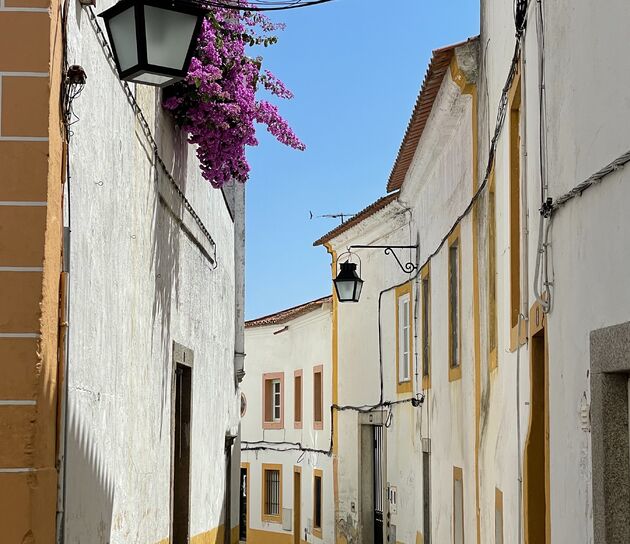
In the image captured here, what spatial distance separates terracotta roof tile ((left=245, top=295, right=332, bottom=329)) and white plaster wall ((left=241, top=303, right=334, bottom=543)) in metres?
0.15

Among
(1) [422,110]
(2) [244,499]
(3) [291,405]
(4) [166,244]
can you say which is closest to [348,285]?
(1) [422,110]

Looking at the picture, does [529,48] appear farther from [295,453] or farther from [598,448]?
[295,453]

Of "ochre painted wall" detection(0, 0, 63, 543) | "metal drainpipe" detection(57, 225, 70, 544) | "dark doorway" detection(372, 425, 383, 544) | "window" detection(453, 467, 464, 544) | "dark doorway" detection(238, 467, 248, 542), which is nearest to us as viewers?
"ochre painted wall" detection(0, 0, 63, 543)

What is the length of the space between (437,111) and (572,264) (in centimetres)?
753

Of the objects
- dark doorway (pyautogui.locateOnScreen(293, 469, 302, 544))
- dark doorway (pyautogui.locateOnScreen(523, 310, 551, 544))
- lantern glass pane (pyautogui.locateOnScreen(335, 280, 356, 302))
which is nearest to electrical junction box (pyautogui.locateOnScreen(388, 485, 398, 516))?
lantern glass pane (pyautogui.locateOnScreen(335, 280, 356, 302))

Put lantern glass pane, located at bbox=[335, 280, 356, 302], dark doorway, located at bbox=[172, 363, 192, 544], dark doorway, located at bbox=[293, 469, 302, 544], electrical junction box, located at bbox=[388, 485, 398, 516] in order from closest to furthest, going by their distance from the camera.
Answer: dark doorway, located at bbox=[172, 363, 192, 544]
lantern glass pane, located at bbox=[335, 280, 356, 302]
electrical junction box, located at bbox=[388, 485, 398, 516]
dark doorway, located at bbox=[293, 469, 302, 544]

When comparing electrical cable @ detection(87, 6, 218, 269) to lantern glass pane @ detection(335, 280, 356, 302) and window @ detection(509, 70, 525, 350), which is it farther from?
lantern glass pane @ detection(335, 280, 356, 302)

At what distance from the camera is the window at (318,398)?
2664 centimetres

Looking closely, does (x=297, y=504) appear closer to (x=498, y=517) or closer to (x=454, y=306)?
(x=454, y=306)

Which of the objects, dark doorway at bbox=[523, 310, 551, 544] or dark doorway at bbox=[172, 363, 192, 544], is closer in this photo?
dark doorway at bbox=[523, 310, 551, 544]

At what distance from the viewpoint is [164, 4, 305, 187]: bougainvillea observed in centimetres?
988

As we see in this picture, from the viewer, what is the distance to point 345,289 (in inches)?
653

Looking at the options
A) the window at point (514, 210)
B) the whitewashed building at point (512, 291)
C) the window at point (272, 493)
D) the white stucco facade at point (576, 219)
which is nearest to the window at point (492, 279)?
the whitewashed building at point (512, 291)

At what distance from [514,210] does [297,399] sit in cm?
2193
